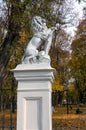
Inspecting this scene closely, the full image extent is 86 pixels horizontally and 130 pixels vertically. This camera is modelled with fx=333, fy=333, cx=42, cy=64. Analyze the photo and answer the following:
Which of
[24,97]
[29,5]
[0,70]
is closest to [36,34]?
[24,97]

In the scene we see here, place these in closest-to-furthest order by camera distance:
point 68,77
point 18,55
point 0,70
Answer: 1. point 0,70
2. point 18,55
3. point 68,77

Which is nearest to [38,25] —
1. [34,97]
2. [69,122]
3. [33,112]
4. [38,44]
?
[38,44]

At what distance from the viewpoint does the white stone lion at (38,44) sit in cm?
678

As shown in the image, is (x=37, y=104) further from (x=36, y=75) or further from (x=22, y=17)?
(x=22, y=17)

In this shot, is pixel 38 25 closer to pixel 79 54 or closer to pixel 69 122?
pixel 69 122

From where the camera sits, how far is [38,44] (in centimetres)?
711

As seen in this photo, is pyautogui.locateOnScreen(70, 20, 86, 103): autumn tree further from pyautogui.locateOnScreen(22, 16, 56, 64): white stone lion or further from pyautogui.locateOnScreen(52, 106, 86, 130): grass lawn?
pyautogui.locateOnScreen(22, 16, 56, 64): white stone lion

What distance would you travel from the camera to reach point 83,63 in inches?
1230

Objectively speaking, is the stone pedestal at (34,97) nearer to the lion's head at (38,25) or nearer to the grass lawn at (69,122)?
the lion's head at (38,25)

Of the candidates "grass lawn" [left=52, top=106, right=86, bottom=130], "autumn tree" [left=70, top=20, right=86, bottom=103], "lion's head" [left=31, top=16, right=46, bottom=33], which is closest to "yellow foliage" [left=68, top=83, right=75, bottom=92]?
"autumn tree" [left=70, top=20, right=86, bottom=103]

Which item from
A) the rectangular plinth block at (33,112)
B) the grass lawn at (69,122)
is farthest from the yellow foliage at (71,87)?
the rectangular plinth block at (33,112)

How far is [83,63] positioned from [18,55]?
1098 cm

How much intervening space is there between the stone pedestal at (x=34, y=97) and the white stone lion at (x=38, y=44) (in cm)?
23

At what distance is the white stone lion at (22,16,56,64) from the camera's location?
6781mm
